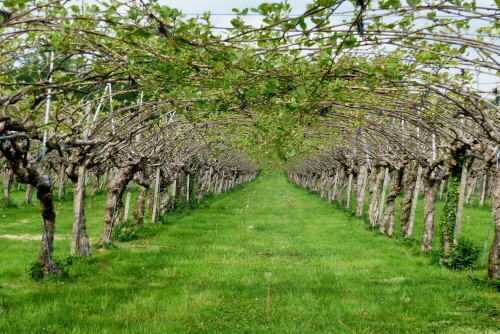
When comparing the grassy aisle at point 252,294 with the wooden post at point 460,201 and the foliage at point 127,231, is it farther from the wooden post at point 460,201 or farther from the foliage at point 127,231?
the wooden post at point 460,201

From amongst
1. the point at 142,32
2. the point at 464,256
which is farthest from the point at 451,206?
the point at 142,32

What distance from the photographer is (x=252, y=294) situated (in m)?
9.68

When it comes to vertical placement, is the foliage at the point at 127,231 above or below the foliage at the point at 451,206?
below

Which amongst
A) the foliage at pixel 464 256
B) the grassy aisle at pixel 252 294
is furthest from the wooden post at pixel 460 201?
the grassy aisle at pixel 252 294

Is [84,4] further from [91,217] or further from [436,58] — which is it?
[91,217]

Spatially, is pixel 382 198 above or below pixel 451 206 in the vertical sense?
below

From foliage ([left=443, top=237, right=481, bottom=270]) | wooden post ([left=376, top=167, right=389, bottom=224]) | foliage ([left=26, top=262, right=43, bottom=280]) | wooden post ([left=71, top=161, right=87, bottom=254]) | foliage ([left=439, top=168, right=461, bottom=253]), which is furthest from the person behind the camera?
wooden post ([left=376, top=167, right=389, bottom=224])

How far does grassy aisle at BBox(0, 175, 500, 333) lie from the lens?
25.1ft

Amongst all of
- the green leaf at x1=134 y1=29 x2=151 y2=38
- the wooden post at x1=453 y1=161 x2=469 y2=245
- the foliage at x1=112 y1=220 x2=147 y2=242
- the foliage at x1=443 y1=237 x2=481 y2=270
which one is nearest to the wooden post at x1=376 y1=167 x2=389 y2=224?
the wooden post at x1=453 y1=161 x2=469 y2=245

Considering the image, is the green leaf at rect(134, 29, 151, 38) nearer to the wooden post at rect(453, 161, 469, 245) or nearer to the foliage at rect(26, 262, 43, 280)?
the foliage at rect(26, 262, 43, 280)

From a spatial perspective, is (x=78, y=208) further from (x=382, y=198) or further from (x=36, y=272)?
(x=382, y=198)

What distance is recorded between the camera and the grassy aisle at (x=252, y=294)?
25.1 ft

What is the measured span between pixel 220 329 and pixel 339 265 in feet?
20.6

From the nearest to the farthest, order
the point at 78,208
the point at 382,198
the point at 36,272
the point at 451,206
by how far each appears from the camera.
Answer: the point at 36,272 < the point at 78,208 < the point at 451,206 < the point at 382,198
